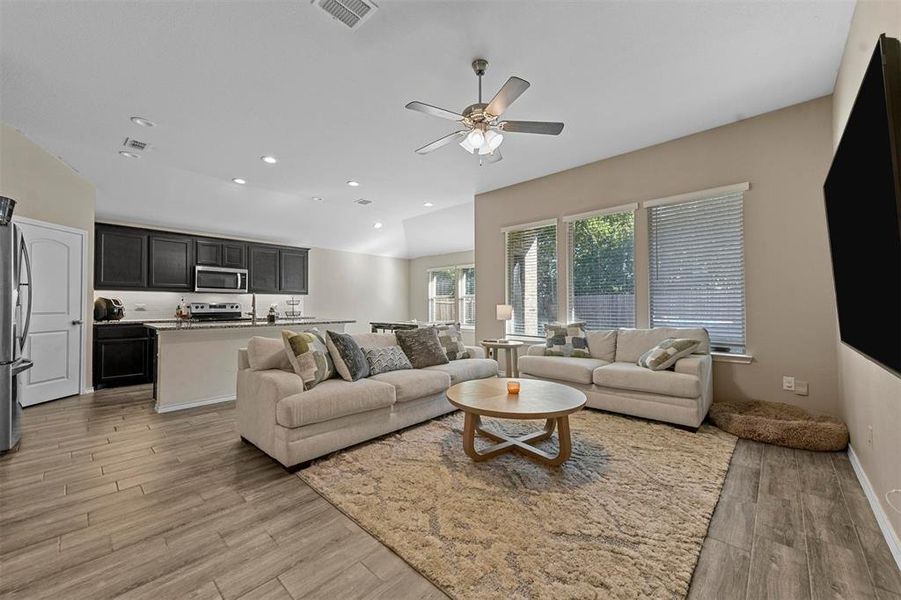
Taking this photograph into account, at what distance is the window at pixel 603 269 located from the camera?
4570 mm

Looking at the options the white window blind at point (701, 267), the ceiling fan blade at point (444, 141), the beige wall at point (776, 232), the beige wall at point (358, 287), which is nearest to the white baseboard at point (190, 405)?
the ceiling fan blade at point (444, 141)

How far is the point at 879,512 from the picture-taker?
1.98m

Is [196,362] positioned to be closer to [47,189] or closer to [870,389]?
[47,189]

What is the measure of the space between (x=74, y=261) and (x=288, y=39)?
429 cm

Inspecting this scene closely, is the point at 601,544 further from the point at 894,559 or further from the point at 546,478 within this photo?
the point at 894,559

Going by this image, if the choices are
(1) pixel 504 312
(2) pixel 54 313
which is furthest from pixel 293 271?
(1) pixel 504 312

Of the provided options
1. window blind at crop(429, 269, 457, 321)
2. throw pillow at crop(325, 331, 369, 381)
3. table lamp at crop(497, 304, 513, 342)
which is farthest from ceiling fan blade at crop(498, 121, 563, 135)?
window blind at crop(429, 269, 457, 321)

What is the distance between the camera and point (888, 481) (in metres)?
1.94

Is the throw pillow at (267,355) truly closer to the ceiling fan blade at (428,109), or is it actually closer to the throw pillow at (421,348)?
the throw pillow at (421,348)

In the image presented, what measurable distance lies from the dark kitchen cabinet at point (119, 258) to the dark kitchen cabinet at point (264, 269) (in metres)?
1.62

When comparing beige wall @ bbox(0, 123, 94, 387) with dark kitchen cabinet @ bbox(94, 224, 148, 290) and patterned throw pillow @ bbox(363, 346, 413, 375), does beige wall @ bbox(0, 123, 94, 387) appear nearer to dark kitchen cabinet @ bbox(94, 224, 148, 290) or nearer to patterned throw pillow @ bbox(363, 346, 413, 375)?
dark kitchen cabinet @ bbox(94, 224, 148, 290)

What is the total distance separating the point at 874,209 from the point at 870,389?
5.59ft

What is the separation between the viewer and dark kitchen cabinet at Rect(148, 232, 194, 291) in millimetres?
6031

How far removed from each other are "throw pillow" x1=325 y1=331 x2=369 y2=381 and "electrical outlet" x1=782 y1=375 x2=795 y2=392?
3.85 meters
